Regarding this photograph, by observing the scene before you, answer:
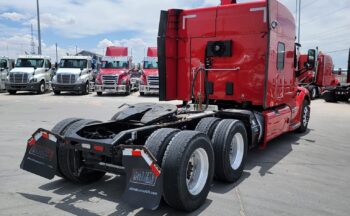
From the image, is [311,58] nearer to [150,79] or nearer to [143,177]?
[143,177]

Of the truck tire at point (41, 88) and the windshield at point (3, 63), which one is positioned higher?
the windshield at point (3, 63)

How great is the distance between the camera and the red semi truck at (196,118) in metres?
4.12

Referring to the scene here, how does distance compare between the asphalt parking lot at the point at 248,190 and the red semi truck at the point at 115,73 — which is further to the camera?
the red semi truck at the point at 115,73

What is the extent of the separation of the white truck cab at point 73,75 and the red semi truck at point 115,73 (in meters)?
1.15

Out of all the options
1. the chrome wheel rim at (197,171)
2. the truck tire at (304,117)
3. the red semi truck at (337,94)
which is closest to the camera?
the chrome wheel rim at (197,171)

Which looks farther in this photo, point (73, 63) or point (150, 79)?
point (73, 63)

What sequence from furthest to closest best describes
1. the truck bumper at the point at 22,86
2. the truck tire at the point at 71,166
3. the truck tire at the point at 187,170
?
the truck bumper at the point at 22,86 < the truck tire at the point at 71,166 < the truck tire at the point at 187,170

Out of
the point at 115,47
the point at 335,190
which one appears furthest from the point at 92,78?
the point at 335,190

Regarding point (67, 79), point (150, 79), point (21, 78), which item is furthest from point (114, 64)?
point (21, 78)

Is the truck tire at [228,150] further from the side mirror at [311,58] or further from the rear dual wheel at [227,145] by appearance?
the side mirror at [311,58]

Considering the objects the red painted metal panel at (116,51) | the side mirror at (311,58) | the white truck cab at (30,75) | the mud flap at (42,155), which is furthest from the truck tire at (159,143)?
the white truck cab at (30,75)

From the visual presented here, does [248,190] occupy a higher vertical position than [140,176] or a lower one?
lower

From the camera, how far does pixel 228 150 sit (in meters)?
5.34

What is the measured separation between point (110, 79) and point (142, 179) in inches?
823
